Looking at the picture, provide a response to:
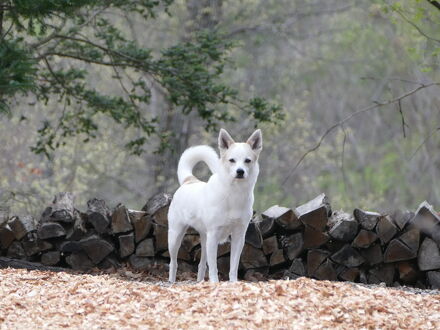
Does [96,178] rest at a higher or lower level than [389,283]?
higher

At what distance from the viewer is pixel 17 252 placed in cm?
784

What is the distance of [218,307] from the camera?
451cm

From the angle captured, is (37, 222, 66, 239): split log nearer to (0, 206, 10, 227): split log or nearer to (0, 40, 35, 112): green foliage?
(0, 206, 10, 227): split log

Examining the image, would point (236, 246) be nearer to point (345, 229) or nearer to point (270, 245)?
point (270, 245)

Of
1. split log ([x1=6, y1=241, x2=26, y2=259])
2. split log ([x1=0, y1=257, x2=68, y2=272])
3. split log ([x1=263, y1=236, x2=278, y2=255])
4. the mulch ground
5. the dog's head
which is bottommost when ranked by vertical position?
the mulch ground

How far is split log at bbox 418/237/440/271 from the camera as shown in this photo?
24.3 feet

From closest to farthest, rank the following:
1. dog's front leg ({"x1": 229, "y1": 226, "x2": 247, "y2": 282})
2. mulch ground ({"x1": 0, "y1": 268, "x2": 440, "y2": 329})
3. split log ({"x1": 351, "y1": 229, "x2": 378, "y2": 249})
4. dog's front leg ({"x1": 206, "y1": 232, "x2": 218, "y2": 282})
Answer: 1. mulch ground ({"x1": 0, "y1": 268, "x2": 440, "y2": 329})
2. dog's front leg ({"x1": 206, "y1": 232, "x2": 218, "y2": 282})
3. dog's front leg ({"x1": 229, "y1": 226, "x2": 247, "y2": 282})
4. split log ({"x1": 351, "y1": 229, "x2": 378, "y2": 249})

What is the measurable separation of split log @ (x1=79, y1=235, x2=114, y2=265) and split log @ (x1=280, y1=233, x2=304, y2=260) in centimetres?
190

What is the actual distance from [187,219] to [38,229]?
6.98 feet

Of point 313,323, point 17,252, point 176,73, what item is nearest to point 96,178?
point 176,73

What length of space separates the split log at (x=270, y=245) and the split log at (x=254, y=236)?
2.4 inches

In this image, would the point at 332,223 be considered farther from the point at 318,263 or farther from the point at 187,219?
the point at 187,219

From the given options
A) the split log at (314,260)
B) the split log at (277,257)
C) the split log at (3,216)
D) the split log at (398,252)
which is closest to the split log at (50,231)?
the split log at (3,216)

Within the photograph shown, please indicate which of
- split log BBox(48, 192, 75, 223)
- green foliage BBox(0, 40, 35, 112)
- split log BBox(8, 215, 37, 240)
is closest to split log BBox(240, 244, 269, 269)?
split log BBox(48, 192, 75, 223)
